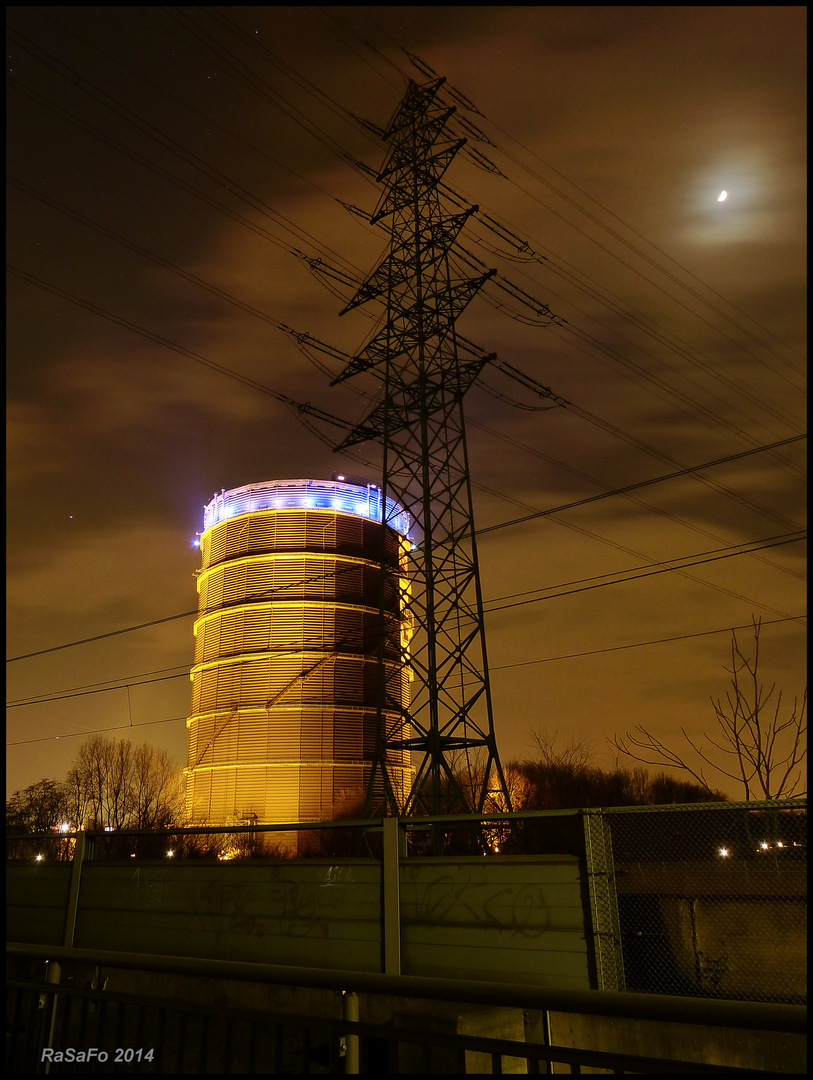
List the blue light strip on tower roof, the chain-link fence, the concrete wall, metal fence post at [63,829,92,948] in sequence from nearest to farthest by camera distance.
Answer: the chain-link fence, the concrete wall, metal fence post at [63,829,92,948], the blue light strip on tower roof

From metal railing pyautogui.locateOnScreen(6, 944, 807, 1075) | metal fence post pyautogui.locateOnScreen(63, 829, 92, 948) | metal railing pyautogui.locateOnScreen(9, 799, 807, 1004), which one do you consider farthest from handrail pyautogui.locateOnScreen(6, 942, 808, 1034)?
metal fence post pyautogui.locateOnScreen(63, 829, 92, 948)

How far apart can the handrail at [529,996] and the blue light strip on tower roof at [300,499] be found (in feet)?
→ 118

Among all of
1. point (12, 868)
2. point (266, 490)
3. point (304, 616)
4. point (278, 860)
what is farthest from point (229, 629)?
point (278, 860)

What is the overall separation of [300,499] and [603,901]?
34.6 metres

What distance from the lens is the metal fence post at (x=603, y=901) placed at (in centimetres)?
735

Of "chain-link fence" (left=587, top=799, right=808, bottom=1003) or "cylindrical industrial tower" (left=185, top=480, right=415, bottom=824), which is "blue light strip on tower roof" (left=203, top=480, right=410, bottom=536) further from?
"chain-link fence" (left=587, top=799, right=808, bottom=1003)

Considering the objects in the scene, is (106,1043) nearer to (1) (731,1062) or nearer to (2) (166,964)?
(2) (166,964)

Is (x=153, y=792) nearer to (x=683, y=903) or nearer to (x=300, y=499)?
(x=300, y=499)

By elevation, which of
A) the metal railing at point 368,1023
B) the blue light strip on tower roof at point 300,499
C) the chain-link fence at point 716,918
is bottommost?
the chain-link fence at point 716,918

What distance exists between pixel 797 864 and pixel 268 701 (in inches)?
1154

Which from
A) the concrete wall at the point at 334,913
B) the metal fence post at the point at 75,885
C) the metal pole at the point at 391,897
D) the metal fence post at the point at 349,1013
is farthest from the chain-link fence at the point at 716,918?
the metal fence post at the point at 75,885

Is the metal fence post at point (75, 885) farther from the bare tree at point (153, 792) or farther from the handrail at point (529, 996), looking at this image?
the bare tree at point (153, 792)

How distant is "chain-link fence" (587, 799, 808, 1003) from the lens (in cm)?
773

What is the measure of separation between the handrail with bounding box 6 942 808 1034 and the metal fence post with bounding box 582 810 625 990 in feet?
14.2
